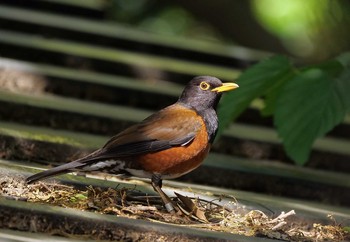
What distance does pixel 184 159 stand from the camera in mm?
4207

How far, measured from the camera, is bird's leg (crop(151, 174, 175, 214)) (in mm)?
3950

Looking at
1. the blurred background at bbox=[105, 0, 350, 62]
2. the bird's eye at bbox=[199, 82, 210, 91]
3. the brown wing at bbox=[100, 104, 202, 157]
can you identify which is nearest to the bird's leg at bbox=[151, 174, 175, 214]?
the brown wing at bbox=[100, 104, 202, 157]

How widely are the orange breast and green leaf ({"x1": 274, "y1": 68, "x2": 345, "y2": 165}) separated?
760 mm

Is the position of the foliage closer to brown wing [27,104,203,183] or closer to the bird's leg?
brown wing [27,104,203,183]

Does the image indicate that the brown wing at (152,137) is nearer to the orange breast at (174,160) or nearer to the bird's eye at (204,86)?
the orange breast at (174,160)

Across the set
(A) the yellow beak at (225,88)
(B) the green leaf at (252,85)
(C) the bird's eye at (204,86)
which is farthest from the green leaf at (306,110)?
(C) the bird's eye at (204,86)

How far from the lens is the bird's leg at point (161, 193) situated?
13.0 ft

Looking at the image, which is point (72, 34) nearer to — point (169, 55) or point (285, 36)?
point (169, 55)

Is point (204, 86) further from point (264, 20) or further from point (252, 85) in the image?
point (264, 20)

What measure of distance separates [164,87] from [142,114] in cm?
72

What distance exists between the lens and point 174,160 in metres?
4.20

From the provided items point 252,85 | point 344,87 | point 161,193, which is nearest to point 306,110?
point 344,87

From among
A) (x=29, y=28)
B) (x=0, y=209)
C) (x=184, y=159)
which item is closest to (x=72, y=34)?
(x=29, y=28)

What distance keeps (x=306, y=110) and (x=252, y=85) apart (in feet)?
1.09
